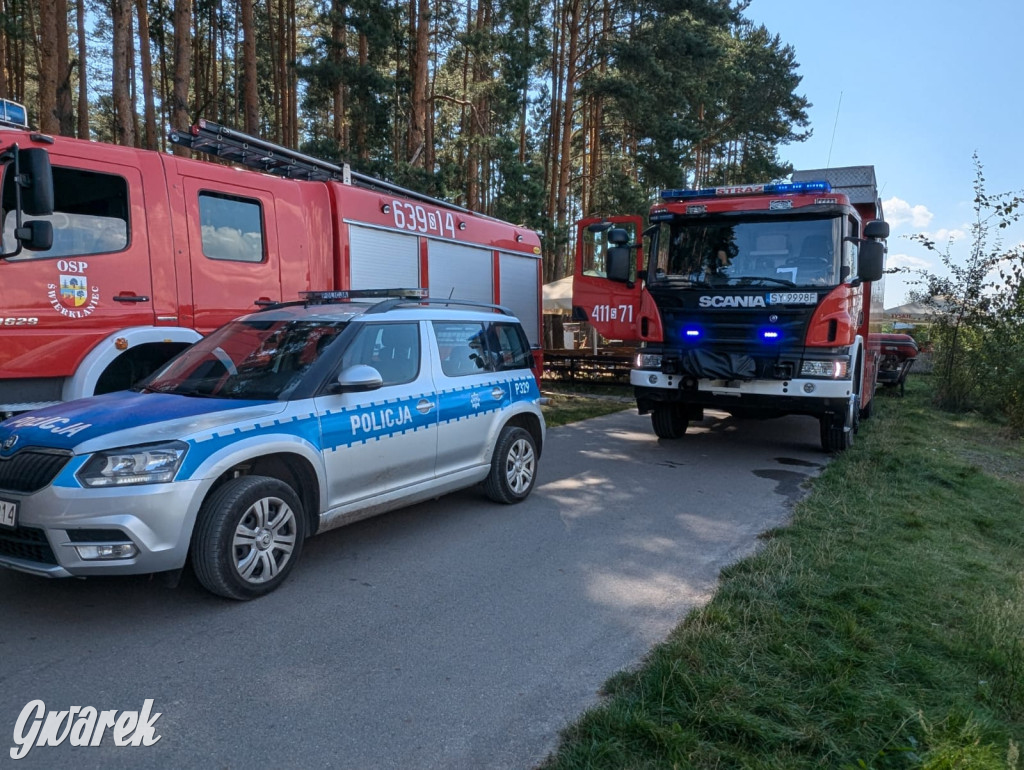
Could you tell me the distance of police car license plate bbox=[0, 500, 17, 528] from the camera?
12.3ft

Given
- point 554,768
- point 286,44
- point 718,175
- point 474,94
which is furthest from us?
point 718,175

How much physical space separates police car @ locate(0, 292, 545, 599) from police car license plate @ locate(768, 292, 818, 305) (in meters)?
3.34

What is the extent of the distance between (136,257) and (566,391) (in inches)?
434

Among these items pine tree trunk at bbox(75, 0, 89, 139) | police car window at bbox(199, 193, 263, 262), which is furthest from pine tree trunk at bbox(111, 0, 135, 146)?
police car window at bbox(199, 193, 263, 262)

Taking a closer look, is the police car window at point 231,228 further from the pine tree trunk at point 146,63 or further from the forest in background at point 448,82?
the pine tree trunk at point 146,63

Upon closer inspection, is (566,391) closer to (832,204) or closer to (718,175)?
(832,204)

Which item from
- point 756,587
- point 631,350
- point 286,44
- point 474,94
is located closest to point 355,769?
point 756,587

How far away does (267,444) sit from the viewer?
4.20 metres

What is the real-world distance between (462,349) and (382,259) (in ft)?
10.2

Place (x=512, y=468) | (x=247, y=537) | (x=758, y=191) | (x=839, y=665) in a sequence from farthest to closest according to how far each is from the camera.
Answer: (x=758, y=191)
(x=512, y=468)
(x=247, y=537)
(x=839, y=665)

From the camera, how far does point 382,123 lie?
19.8 meters

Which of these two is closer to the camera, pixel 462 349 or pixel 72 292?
pixel 72 292

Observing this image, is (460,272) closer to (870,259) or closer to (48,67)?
(870,259)

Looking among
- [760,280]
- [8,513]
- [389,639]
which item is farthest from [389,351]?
[760,280]
